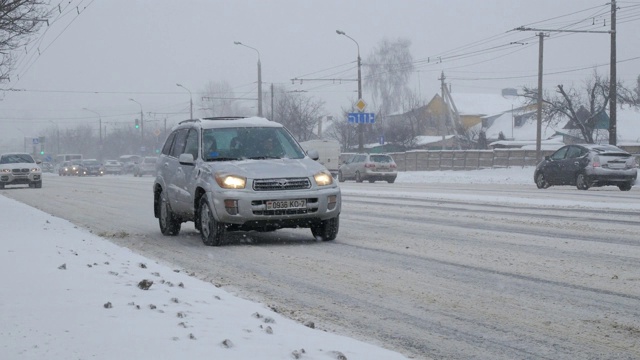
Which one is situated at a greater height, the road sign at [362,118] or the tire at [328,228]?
the road sign at [362,118]

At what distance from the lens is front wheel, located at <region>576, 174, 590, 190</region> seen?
27.8m

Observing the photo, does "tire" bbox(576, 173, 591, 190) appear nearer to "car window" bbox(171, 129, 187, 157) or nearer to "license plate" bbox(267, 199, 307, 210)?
"car window" bbox(171, 129, 187, 157)

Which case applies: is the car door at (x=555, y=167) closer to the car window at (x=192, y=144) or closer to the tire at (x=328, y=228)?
the car window at (x=192, y=144)

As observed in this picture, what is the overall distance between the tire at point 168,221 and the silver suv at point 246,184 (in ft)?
0.05

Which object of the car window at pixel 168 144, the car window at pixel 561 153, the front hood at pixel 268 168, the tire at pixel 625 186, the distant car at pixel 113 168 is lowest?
the distant car at pixel 113 168

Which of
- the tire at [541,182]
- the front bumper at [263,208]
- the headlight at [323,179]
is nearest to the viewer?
the front bumper at [263,208]

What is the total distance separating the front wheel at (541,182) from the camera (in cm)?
3028

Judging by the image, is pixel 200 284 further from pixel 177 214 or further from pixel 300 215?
pixel 177 214

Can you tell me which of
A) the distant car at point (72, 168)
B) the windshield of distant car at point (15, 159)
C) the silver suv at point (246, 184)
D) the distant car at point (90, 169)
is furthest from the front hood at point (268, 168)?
the distant car at point (72, 168)

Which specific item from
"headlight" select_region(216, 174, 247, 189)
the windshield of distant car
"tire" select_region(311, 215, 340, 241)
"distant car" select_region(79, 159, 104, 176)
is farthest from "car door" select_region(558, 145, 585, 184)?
"distant car" select_region(79, 159, 104, 176)

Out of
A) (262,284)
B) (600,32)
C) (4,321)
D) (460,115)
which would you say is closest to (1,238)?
(262,284)

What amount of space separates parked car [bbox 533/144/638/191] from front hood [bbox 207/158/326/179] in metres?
18.0

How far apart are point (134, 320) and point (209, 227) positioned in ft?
19.6

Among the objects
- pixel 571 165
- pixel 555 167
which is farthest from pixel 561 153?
pixel 571 165
